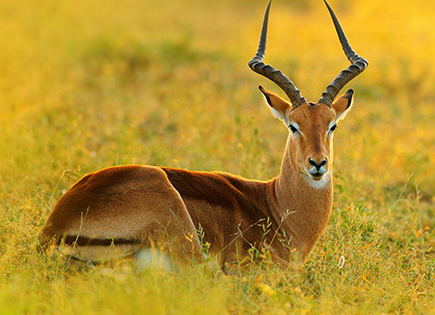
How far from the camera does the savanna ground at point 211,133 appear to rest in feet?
12.9

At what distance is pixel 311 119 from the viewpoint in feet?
16.0

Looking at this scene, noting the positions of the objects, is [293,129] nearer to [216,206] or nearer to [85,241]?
[216,206]

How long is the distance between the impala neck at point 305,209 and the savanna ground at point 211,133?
20cm

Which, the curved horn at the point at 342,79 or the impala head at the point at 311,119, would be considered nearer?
the impala head at the point at 311,119

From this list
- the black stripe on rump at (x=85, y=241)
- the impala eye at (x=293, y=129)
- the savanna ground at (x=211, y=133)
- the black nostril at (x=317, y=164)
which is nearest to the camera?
the savanna ground at (x=211, y=133)

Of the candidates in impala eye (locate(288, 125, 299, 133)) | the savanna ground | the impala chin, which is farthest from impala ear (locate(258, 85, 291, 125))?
the savanna ground

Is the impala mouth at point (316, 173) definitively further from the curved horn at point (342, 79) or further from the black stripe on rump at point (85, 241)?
the black stripe on rump at point (85, 241)

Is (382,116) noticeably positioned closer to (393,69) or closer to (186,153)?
(393,69)

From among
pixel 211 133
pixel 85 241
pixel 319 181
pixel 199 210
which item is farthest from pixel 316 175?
pixel 211 133

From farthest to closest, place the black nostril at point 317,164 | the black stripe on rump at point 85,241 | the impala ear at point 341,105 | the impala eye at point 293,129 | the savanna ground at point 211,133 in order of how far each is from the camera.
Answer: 1. the impala ear at point 341,105
2. the impala eye at point 293,129
3. the black nostril at point 317,164
4. the black stripe on rump at point 85,241
5. the savanna ground at point 211,133

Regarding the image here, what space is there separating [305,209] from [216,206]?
2.61 ft

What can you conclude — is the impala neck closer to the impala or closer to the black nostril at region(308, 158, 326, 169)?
the impala

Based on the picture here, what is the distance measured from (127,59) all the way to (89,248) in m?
9.80

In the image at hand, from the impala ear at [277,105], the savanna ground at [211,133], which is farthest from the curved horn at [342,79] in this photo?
the savanna ground at [211,133]
